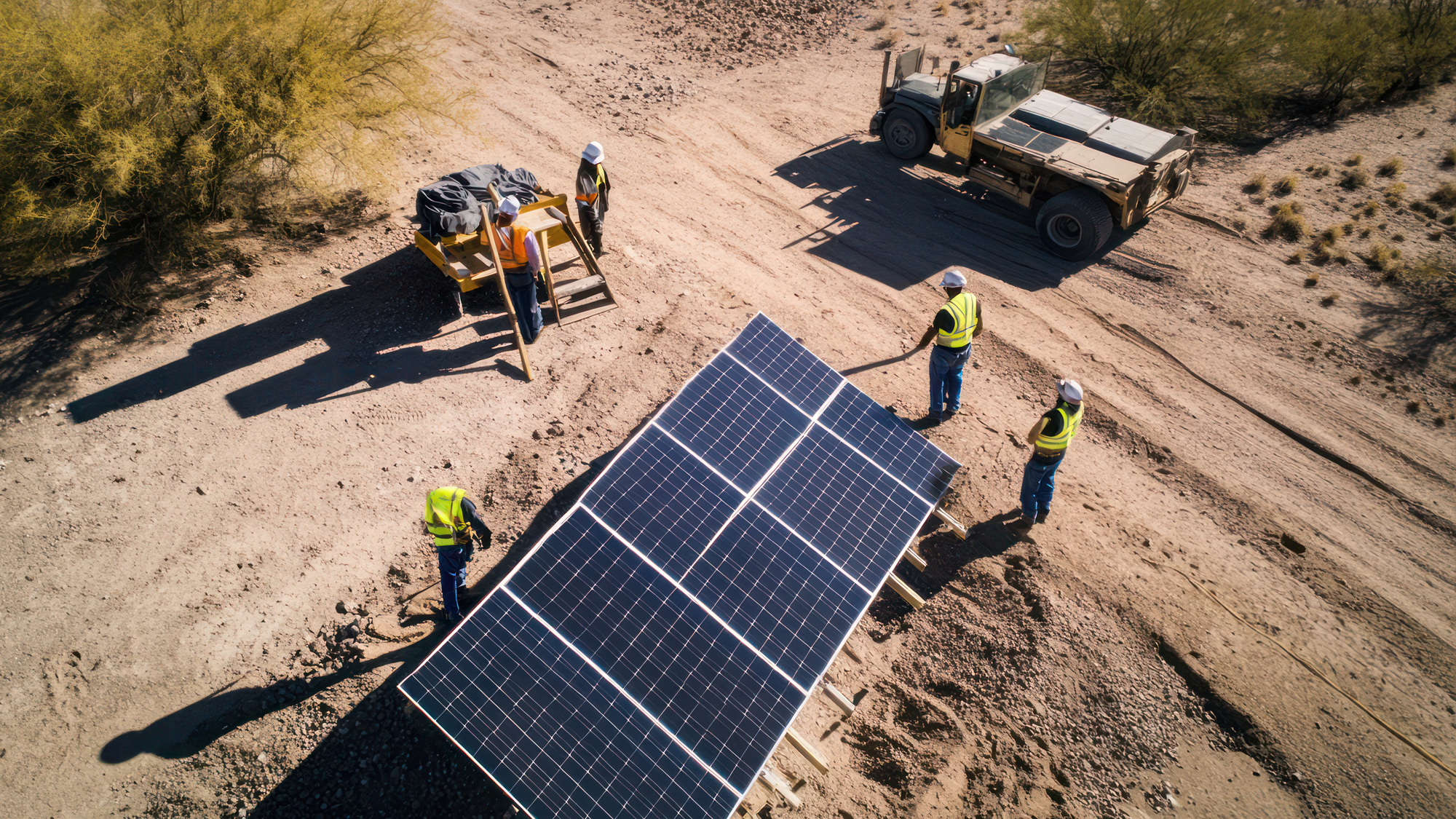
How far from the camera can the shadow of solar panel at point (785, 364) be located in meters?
7.53

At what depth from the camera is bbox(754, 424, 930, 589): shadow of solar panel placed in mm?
6562

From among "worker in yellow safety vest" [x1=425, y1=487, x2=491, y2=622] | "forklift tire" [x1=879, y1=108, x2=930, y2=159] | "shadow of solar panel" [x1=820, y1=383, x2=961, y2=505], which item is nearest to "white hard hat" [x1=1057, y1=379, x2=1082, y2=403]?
Answer: "shadow of solar panel" [x1=820, y1=383, x2=961, y2=505]

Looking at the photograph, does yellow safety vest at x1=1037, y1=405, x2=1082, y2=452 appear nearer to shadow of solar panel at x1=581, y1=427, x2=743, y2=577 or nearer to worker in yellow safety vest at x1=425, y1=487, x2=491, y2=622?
shadow of solar panel at x1=581, y1=427, x2=743, y2=577

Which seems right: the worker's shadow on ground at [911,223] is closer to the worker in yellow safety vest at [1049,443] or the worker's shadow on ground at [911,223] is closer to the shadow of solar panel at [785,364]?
the shadow of solar panel at [785,364]

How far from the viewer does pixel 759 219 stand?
41.9 feet

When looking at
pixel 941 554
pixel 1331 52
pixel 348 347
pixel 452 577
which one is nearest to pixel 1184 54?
pixel 1331 52

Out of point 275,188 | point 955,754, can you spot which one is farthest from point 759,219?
point 955,754

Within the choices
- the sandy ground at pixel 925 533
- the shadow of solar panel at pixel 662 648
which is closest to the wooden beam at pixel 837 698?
the sandy ground at pixel 925 533

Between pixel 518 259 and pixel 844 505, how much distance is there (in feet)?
19.1

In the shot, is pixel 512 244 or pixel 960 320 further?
pixel 512 244

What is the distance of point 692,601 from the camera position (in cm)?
589

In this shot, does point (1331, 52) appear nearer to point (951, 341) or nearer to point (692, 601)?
point (951, 341)

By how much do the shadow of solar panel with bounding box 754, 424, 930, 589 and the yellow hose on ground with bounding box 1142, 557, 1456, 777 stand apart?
3395 mm

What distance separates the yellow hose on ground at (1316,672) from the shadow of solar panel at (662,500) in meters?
5.40
